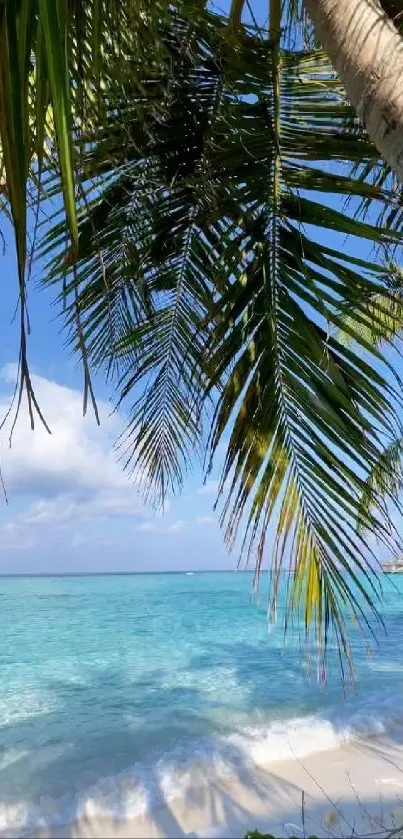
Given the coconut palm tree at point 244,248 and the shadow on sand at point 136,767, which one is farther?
the coconut palm tree at point 244,248

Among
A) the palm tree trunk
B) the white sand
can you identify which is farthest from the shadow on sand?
the palm tree trunk

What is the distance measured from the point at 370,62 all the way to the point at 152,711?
898 centimetres

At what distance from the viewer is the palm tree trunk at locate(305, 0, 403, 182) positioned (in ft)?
4.65

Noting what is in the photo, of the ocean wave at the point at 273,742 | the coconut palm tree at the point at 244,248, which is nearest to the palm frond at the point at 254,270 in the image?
the coconut palm tree at the point at 244,248

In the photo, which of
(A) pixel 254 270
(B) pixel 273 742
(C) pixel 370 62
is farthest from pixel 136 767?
(C) pixel 370 62

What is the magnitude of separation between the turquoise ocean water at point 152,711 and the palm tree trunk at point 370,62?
4.83 ft

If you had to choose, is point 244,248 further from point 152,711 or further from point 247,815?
point 152,711

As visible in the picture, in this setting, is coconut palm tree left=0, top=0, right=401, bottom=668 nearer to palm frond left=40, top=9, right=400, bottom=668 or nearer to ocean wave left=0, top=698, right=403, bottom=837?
palm frond left=40, top=9, right=400, bottom=668

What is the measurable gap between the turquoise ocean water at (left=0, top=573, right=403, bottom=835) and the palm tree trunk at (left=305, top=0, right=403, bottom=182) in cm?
147

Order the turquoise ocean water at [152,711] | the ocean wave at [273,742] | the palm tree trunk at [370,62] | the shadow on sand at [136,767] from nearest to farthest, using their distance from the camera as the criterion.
A: 1. the shadow on sand at [136,767]
2. the palm tree trunk at [370,62]
3. the turquoise ocean water at [152,711]
4. the ocean wave at [273,742]

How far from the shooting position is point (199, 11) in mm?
2297

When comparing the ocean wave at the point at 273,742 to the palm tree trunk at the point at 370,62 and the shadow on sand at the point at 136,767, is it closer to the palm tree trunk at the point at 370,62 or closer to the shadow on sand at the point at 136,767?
the shadow on sand at the point at 136,767

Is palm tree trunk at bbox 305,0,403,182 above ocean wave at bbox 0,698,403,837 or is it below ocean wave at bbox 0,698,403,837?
above

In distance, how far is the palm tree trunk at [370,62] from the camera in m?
1.42
